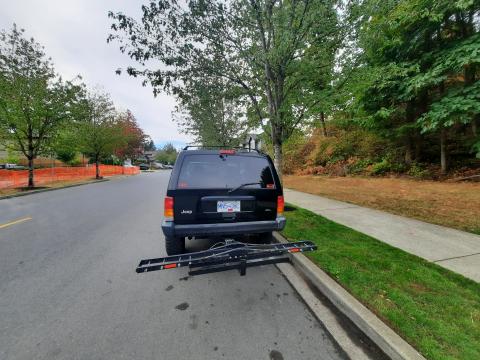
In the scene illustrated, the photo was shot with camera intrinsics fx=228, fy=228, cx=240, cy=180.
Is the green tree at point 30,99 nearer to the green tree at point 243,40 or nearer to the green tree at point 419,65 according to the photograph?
the green tree at point 243,40

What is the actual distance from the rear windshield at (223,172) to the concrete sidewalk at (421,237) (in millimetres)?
2929

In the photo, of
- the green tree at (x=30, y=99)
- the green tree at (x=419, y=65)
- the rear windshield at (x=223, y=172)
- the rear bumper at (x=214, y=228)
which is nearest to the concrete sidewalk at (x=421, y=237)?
the rear bumper at (x=214, y=228)

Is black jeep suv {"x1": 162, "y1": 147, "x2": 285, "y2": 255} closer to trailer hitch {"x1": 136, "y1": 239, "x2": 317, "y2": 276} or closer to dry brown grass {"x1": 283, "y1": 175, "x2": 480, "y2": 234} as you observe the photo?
trailer hitch {"x1": 136, "y1": 239, "x2": 317, "y2": 276}

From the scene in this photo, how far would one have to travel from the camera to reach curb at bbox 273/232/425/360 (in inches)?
76.1

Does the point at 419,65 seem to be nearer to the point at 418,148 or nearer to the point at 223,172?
the point at 418,148

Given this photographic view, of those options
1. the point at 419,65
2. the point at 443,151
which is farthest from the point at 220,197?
the point at 443,151

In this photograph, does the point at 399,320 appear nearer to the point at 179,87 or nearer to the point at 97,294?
the point at 97,294

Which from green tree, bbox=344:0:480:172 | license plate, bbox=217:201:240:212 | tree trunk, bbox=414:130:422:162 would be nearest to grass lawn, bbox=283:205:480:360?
license plate, bbox=217:201:240:212

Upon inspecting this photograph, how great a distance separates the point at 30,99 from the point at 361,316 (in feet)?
60.3

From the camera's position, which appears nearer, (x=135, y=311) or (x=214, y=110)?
(x=135, y=311)

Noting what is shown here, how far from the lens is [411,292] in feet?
9.03

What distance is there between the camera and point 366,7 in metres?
4.68

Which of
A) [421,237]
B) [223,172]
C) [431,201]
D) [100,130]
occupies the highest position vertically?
[100,130]

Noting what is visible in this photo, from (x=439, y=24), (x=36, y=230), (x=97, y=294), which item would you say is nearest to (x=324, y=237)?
(x=97, y=294)
